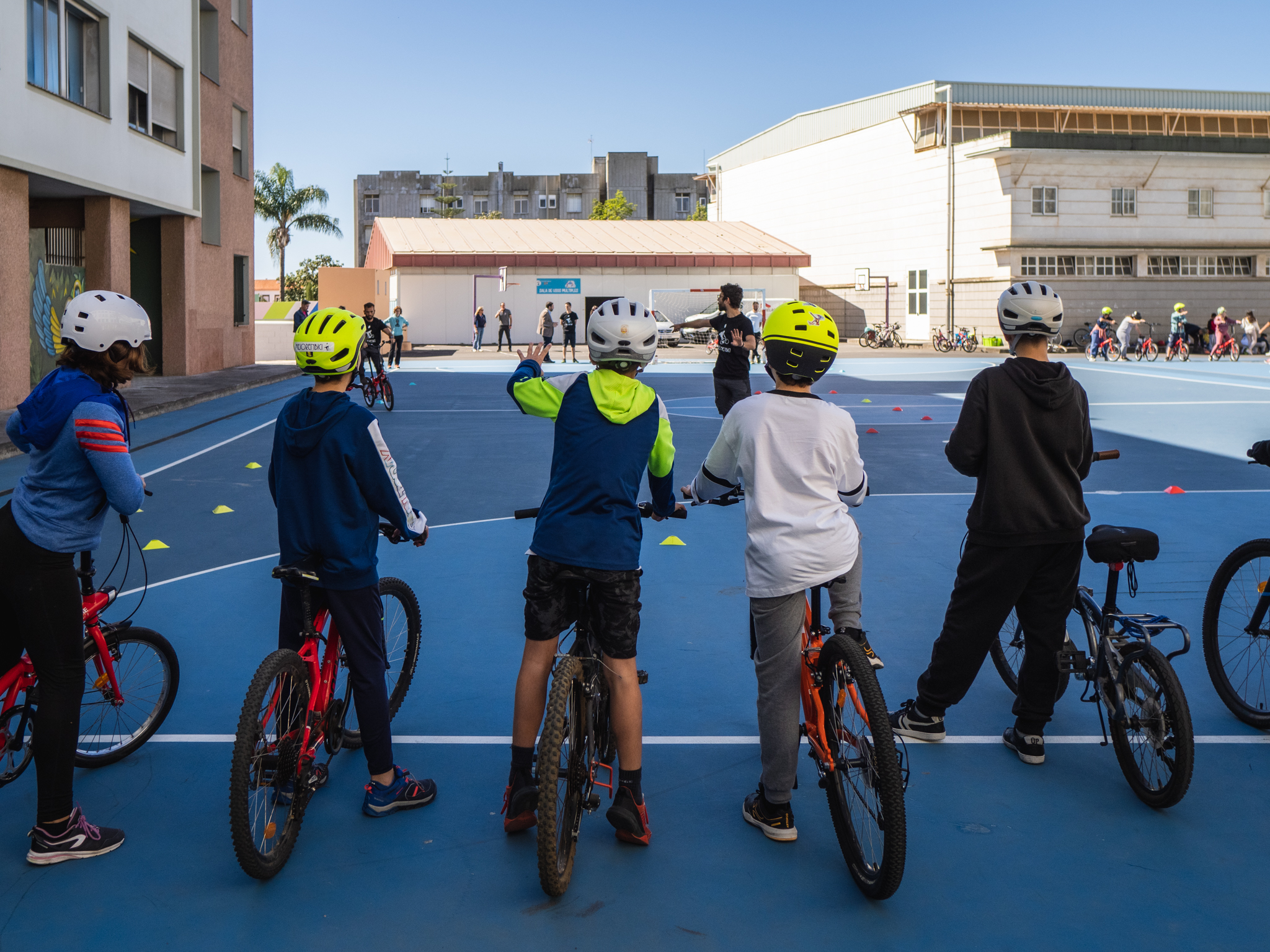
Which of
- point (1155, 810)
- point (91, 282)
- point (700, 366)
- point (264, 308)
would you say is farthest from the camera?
point (264, 308)

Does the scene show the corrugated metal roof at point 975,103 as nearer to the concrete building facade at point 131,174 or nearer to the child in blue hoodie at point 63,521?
the concrete building facade at point 131,174

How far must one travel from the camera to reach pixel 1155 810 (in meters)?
4.09

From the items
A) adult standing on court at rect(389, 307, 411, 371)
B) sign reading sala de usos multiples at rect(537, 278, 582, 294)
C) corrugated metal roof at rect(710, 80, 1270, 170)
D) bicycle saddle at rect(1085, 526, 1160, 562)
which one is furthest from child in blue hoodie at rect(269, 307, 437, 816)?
corrugated metal roof at rect(710, 80, 1270, 170)

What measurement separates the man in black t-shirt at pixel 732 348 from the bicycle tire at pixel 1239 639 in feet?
23.6

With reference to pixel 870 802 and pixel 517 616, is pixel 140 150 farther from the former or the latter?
pixel 870 802

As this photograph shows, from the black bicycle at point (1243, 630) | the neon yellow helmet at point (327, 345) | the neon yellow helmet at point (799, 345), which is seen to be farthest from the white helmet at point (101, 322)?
the black bicycle at point (1243, 630)

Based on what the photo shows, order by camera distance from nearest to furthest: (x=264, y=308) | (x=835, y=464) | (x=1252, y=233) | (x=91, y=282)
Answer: (x=835, y=464), (x=91, y=282), (x=1252, y=233), (x=264, y=308)

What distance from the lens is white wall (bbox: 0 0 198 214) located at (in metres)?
17.2

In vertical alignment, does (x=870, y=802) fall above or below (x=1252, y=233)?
below

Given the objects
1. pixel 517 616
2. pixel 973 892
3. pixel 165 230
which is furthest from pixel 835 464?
pixel 165 230

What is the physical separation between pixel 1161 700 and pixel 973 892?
1.04m

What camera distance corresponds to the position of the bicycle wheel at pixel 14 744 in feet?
12.8

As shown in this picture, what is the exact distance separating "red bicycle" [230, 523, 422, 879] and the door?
1909 inches

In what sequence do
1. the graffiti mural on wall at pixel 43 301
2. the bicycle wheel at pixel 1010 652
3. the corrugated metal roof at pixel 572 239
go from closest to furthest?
the bicycle wheel at pixel 1010 652 → the graffiti mural on wall at pixel 43 301 → the corrugated metal roof at pixel 572 239
